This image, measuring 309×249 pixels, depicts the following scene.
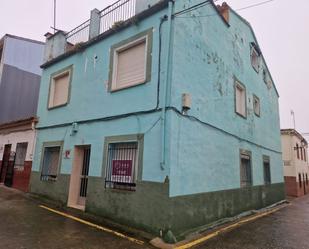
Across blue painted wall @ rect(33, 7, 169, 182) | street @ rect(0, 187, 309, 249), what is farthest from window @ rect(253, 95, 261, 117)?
blue painted wall @ rect(33, 7, 169, 182)

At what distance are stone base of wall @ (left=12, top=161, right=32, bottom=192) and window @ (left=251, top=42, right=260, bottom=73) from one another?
1174 centimetres

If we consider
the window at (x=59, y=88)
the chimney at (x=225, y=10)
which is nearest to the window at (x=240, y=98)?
the chimney at (x=225, y=10)

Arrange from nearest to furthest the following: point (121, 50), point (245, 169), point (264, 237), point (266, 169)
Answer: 1. point (264, 237)
2. point (121, 50)
3. point (245, 169)
4. point (266, 169)

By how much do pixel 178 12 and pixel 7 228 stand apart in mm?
6966

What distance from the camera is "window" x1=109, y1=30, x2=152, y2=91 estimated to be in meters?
6.90

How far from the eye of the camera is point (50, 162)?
979 cm

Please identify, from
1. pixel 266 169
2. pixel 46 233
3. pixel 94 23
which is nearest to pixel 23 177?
pixel 46 233

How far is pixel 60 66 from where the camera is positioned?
33.6 feet

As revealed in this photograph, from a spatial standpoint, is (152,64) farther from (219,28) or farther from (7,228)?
(7,228)

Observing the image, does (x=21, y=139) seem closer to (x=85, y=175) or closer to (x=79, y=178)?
(x=79, y=178)

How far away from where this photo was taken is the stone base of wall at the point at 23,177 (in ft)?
33.9

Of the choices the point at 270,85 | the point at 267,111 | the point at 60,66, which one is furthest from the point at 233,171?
→ the point at 270,85

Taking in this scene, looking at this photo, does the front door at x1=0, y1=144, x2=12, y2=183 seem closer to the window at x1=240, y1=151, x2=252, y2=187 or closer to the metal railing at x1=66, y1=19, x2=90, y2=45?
the metal railing at x1=66, y1=19, x2=90, y2=45

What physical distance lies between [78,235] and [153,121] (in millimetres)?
3205
